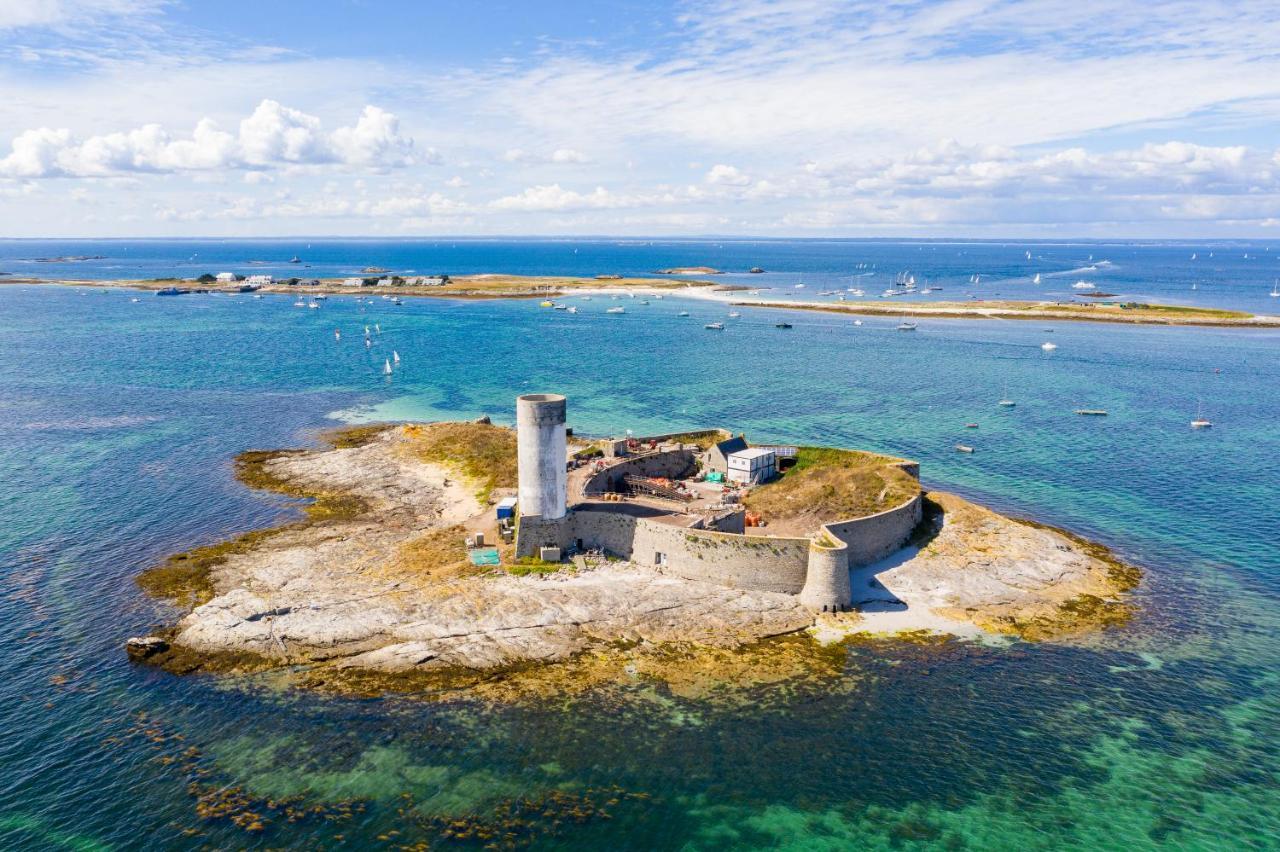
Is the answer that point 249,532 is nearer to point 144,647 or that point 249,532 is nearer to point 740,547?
point 144,647

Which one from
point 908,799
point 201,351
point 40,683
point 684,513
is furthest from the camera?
point 201,351

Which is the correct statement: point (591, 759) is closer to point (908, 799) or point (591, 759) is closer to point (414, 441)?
point (908, 799)

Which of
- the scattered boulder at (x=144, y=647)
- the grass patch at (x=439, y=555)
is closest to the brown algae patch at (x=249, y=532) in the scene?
the scattered boulder at (x=144, y=647)

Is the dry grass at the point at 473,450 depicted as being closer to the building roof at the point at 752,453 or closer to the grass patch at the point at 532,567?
the grass patch at the point at 532,567

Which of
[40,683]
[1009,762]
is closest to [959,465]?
[1009,762]

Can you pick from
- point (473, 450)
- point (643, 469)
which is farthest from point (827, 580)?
point (473, 450)
